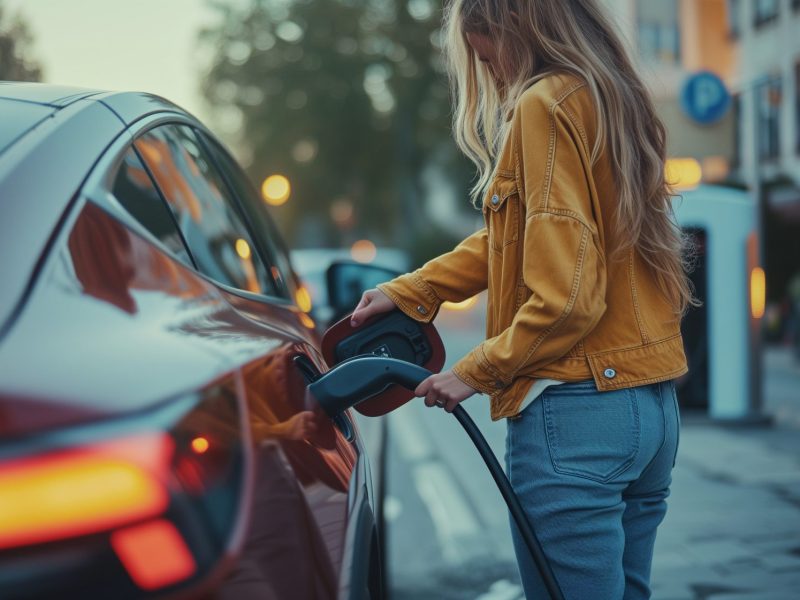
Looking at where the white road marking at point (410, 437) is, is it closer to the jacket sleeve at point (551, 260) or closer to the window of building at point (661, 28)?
the jacket sleeve at point (551, 260)

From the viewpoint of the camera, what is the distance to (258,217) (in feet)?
10.9

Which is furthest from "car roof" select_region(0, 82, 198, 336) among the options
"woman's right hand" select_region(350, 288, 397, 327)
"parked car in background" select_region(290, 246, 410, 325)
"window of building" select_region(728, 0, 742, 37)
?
"window of building" select_region(728, 0, 742, 37)

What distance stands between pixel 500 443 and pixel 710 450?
1456mm

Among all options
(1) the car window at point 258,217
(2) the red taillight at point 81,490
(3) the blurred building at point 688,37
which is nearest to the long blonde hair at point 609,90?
(1) the car window at point 258,217

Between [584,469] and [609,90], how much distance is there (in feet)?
2.24

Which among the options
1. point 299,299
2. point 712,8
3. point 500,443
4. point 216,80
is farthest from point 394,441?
point 216,80

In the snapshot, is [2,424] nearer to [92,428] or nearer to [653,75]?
[92,428]

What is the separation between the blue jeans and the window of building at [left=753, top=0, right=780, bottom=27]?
21148mm

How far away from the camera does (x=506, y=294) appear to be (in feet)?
6.44

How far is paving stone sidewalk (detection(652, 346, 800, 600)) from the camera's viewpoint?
164 inches

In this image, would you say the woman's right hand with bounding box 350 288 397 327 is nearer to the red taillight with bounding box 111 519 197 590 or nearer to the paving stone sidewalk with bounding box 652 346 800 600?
the red taillight with bounding box 111 519 197 590

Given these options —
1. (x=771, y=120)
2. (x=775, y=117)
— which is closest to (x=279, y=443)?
(x=775, y=117)

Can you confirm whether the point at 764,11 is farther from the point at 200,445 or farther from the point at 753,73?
the point at 200,445

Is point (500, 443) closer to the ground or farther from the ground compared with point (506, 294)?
closer to the ground
